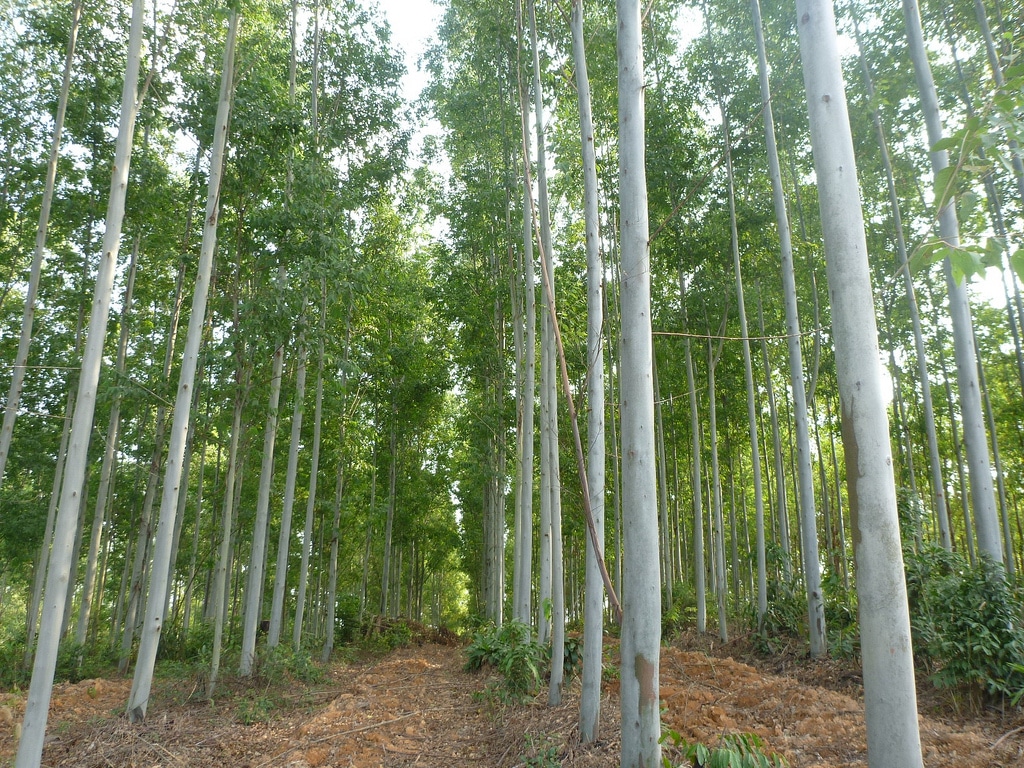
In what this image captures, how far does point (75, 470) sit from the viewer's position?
14.9 ft

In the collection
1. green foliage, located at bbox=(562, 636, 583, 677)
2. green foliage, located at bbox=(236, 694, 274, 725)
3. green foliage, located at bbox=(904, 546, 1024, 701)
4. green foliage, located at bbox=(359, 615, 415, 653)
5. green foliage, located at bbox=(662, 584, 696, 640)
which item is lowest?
green foliage, located at bbox=(359, 615, 415, 653)

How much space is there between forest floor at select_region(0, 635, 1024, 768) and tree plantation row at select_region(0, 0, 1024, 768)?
0.43 m

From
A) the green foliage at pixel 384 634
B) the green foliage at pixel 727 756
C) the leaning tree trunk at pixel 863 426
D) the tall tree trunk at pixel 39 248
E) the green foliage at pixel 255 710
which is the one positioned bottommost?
the green foliage at pixel 384 634

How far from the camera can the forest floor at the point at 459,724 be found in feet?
14.9

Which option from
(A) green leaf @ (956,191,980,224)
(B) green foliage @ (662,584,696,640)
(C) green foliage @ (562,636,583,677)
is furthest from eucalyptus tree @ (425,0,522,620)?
(A) green leaf @ (956,191,980,224)

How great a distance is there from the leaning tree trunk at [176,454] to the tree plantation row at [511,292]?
0.03 metres

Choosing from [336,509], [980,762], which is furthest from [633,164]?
[336,509]

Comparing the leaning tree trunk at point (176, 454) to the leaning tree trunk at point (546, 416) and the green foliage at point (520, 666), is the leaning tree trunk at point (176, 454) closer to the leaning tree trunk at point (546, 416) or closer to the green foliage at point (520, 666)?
the leaning tree trunk at point (546, 416)

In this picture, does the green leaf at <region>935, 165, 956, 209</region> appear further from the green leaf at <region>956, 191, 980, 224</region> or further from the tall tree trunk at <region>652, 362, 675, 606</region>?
the tall tree trunk at <region>652, 362, 675, 606</region>

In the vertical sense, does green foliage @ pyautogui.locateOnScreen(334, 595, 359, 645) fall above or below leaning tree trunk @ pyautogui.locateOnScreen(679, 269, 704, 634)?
Answer: below

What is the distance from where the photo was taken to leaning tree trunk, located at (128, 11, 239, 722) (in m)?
5.93

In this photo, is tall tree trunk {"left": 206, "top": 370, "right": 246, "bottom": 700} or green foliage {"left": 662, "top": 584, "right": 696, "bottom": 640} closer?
tall tree trunk {"left": 206, "top": 370, "right": 246, "bottom": 700}

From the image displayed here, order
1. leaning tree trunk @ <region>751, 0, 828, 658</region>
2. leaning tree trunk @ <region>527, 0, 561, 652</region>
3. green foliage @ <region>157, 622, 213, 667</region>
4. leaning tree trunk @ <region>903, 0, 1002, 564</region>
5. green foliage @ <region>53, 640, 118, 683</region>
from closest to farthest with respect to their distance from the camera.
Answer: leaning tree trunk @ <region>903, 0, 1002, 564</region>
leaning tree trunk @ <region>527, 0, 561, 652</region>
leaning tree trunk @ <region>751, 0, 828, 658</region>
green foliage @ <region>53, 640, 118, 683</region>
green foliage @ <region>157, 622, 213, 667</region>

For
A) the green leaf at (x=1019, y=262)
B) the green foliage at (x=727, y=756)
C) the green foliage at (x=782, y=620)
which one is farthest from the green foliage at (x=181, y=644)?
the green leaf at (x=1019, y=262)
